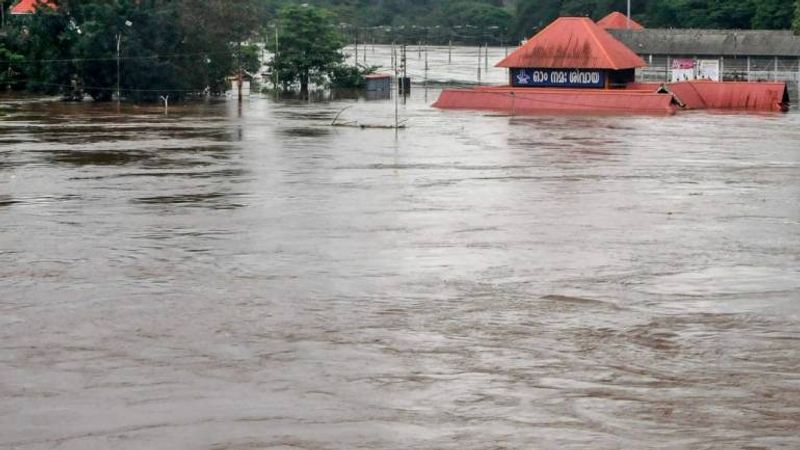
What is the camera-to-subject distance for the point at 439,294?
1436cm

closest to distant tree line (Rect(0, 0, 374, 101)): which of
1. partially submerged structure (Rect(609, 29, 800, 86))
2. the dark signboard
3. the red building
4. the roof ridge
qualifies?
the dark signboard

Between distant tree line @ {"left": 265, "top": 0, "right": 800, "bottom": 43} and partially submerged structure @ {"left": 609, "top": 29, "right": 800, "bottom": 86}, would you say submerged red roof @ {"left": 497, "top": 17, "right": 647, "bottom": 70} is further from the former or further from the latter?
partially submerged structure @ {"left": 609, "top": 29, "right": 800, "bottom": 86}

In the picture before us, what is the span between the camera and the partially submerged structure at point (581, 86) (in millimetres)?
47531

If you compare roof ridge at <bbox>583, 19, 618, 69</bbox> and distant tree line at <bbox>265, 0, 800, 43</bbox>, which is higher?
distant tree line at <bbox>265, 0, 800, 43</bbox>

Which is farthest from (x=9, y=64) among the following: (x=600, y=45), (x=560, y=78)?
(x=600, y=45)

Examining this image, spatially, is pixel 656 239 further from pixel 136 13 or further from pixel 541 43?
pixel 136 13

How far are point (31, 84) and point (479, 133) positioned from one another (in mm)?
27901

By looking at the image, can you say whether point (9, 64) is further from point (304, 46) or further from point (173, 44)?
point (304, 46)

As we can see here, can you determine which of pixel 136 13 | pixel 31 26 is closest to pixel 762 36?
pixel 136 13

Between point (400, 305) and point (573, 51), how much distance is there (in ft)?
120

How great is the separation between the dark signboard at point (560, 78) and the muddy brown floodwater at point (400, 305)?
70.3 ft

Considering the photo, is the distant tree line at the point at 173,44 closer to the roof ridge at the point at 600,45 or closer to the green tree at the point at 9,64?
the green tree at the point at 9,64

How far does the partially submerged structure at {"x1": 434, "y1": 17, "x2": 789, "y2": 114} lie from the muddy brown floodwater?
1952 centimetres

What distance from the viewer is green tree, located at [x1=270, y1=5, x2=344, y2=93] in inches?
2594
